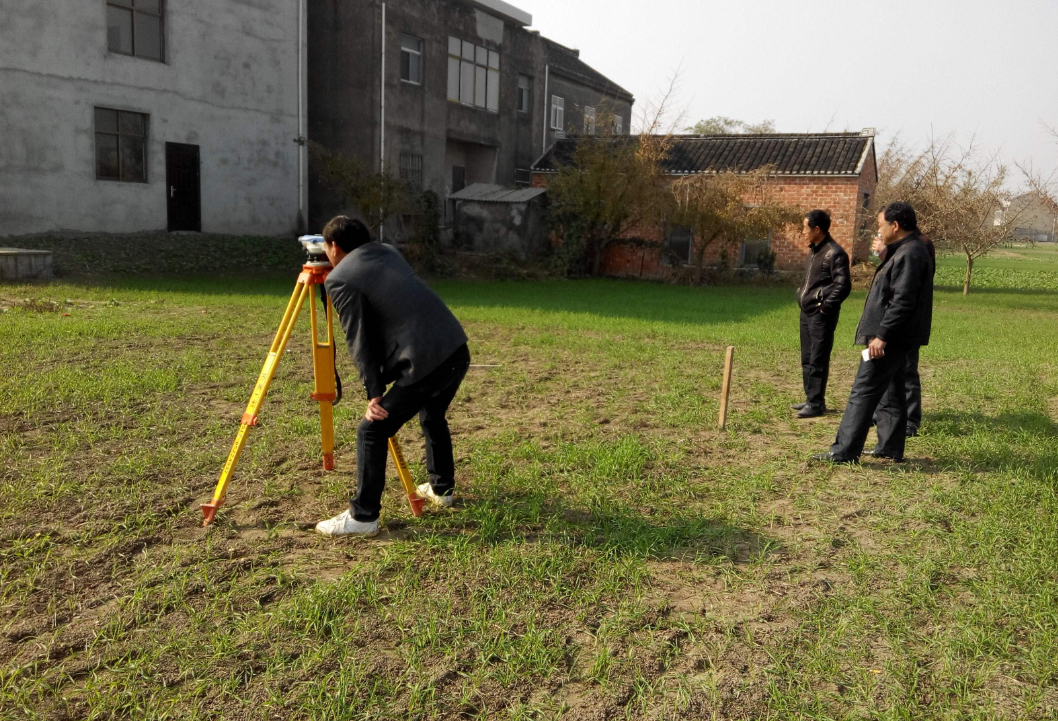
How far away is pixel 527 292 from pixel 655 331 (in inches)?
245

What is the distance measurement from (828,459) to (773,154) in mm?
21608

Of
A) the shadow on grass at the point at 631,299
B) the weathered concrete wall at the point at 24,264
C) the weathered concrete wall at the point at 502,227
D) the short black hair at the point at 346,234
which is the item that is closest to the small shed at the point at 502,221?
the weathered concrete wall at the point at 502,227

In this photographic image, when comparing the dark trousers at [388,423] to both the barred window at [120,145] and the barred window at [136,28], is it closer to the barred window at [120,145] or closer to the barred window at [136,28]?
the barred window at [120,145]

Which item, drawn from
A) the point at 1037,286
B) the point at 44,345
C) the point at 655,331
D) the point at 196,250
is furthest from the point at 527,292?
the point at 1037,286

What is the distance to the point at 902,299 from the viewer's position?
5.61m

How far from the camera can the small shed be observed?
81.4 ft

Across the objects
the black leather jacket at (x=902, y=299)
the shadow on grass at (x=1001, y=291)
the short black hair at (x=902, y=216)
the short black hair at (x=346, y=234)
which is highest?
the short black hair at (x=902, y=216)

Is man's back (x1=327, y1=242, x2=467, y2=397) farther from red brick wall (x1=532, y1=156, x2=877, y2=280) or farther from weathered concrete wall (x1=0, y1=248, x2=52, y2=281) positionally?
red brick wall (x1=532, y1=156, x2=877, y2=280)

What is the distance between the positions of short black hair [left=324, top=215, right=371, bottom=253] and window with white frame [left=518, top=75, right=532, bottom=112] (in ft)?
86.1

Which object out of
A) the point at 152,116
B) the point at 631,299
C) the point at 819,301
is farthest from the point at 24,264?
the point at 819,301

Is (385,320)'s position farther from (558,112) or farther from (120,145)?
(558,112)

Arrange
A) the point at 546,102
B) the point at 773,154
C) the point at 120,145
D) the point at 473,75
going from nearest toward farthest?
1. the point at 120,145
2. the point at 773,154
3. the point at 473,75
4. the point at 546,102

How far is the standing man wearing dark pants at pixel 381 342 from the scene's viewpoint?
4.03 metres

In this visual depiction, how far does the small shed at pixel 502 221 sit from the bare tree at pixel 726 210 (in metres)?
4.39
